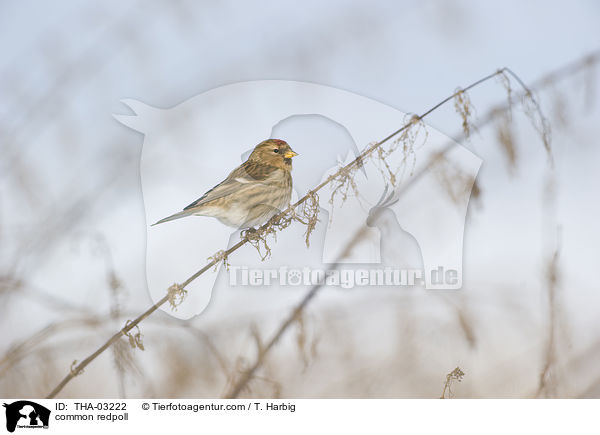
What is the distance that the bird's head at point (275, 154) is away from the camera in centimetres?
130

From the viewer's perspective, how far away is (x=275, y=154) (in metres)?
1.31

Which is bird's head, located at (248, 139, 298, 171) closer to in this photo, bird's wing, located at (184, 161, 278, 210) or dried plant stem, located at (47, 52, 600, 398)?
bird's wing, located at (184, 161, 278, 210)

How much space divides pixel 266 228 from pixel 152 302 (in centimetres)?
33

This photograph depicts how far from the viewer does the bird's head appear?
130 centimetres

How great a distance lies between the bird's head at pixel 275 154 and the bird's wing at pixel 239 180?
0.6 inches

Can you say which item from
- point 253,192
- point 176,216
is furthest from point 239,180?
point 176,216
